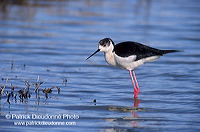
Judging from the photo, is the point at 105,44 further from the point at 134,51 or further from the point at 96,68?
the point at 96,68

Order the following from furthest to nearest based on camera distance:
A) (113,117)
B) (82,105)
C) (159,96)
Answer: (159,96)
(82,105)
(113,117)

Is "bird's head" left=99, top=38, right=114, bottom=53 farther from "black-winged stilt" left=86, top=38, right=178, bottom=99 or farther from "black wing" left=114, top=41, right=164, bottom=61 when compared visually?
"black wing" left=114, top=41, right=164, bottom=61

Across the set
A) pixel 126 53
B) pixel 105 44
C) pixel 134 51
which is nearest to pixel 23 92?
pixel 105 44

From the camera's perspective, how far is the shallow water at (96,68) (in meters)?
7.57

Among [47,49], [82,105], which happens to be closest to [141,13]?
[47,49]

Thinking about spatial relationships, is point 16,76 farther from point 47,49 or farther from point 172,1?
point 172,1

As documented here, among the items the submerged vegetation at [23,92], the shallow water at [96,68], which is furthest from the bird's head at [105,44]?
the submerged vegetation at [23,92]

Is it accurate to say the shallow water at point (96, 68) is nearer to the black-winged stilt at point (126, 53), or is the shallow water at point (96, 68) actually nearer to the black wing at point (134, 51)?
the black-winged stilt at point (126, 53)

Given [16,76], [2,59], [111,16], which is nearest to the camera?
[16,76]

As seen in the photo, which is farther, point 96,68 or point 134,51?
point 96,68

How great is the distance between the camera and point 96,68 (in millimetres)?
11672

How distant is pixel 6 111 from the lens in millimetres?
7684

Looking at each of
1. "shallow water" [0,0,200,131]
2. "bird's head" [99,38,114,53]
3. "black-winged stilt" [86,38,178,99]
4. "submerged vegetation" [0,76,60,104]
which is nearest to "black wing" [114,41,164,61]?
"black-winged stilt" [86,38,178,99]

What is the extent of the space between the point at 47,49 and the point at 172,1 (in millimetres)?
13115
